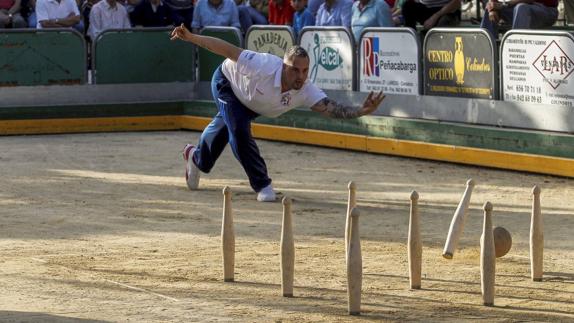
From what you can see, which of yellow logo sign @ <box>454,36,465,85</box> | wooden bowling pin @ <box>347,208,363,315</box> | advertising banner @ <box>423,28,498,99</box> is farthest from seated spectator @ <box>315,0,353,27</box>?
wooden bowling pin @ <box>347,208,363,315</box>

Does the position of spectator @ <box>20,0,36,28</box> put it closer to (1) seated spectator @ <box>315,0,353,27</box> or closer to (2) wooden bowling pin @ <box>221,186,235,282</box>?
(1) seated spectator @ <box>315,0,353,27</box>

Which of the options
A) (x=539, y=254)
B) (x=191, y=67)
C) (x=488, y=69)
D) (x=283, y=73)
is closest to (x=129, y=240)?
(x=283, y=73)

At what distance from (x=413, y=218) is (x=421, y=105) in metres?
8.21

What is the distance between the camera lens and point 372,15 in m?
18.5

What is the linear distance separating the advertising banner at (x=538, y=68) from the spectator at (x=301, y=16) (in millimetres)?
4850

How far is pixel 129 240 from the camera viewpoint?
11617mm

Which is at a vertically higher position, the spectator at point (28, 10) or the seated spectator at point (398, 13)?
the seated spectator at point (398, 13)

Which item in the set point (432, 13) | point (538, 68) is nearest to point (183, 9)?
point (432, 13)

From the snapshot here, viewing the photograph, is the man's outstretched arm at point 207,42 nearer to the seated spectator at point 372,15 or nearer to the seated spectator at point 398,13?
the seated spectator at point 372,15

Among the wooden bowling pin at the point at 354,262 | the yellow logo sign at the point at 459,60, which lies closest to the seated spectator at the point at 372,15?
the yellow logo sign at the point at 459,60

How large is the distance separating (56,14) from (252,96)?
8446 mm

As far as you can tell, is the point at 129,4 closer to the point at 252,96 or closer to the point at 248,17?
the point at 248,17

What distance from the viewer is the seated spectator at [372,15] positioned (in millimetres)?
18453

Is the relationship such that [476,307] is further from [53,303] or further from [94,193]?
[94,193]
